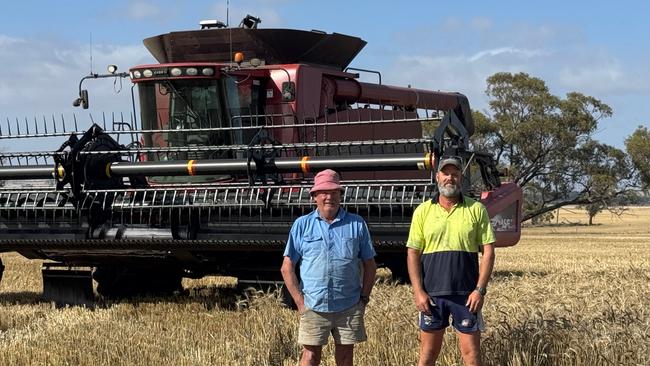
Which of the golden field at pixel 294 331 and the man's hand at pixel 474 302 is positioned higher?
the man's hand at pixel 474 302

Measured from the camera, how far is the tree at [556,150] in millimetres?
37969

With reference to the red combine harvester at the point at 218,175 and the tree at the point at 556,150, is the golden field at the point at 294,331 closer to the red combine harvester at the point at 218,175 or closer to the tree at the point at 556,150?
the red combine harvester at the point at 218,175

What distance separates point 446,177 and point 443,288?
51cm

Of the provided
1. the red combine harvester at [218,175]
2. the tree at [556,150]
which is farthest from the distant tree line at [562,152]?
the red combine harvester at [218,175]

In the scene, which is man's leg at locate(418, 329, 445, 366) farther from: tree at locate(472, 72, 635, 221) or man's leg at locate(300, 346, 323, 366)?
tree at locate(472, 72, 635, 221)

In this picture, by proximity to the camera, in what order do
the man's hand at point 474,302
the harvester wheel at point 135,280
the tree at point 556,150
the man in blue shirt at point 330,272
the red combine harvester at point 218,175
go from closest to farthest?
the man's hand at point 474,302 → the man in blue shirt at point 330,272 → the red combine harvester at point 218,175 → the harvester wheel at point 135,280 → the tree at point 556,150

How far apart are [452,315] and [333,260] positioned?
60 centimetres

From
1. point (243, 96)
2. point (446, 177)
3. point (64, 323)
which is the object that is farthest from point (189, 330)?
point (243, 96)

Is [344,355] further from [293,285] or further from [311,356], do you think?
[293,285]

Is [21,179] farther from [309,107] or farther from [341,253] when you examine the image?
[341,253]

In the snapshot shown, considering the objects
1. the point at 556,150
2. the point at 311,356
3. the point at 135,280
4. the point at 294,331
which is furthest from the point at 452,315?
the point at 556,150

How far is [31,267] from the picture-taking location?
13.1 meters

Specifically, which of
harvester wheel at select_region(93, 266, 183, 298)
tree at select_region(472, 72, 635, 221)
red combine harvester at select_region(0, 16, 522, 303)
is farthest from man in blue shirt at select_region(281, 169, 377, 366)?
tree at select_region(472, 72, 635, 221)

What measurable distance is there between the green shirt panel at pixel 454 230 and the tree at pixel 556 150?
33969mm
